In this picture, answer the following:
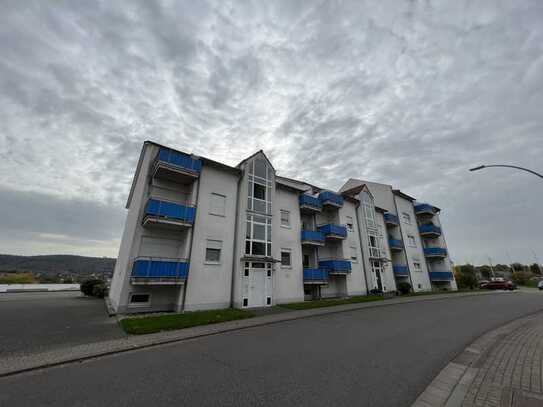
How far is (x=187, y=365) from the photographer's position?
5.69m

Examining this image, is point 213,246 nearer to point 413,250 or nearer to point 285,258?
point 285,258

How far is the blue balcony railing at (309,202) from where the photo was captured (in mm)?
21578

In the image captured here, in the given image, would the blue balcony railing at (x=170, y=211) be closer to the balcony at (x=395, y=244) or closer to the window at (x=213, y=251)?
the window at (x=213, y=251)

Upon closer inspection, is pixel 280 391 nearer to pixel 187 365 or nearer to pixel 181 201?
pixel 187 365

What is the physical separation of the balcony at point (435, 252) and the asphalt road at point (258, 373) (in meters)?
28.6

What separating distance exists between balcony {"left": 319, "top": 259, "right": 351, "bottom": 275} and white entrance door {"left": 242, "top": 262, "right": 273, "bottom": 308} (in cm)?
698

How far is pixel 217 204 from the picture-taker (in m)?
16.6

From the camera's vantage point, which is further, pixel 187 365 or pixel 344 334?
pixel 344 334

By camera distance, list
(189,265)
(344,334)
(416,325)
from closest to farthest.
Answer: (344,334)
(416,325)
(189,265)

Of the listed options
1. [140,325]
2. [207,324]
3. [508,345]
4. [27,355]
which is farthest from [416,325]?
[27,355]

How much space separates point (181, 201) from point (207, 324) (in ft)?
29.2

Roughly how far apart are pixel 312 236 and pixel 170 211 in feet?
40.3

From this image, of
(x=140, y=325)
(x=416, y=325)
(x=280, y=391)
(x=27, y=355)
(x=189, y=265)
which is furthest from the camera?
(x=189, y=265)

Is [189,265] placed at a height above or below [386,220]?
below
